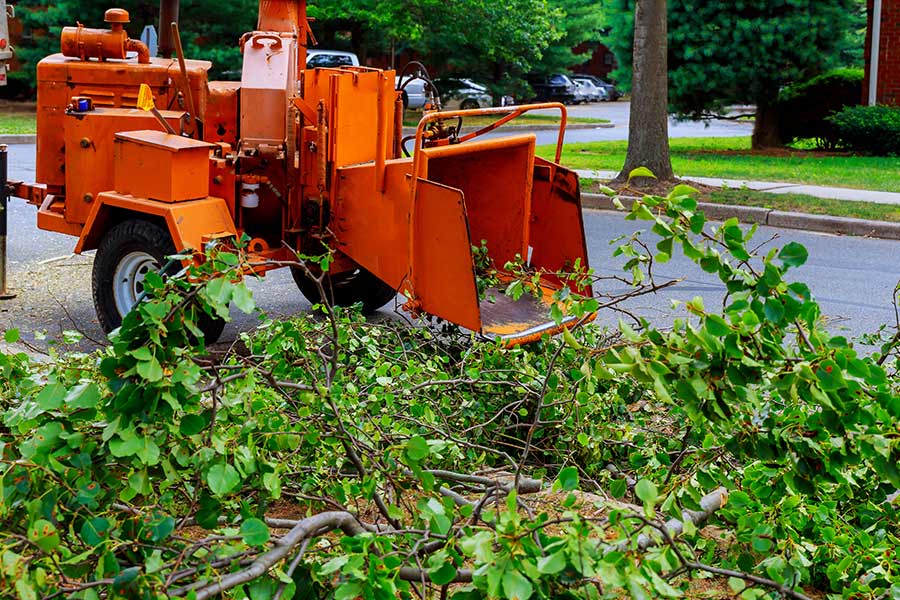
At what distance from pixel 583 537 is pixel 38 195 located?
6911 mm

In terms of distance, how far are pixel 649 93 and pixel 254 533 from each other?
561 inches

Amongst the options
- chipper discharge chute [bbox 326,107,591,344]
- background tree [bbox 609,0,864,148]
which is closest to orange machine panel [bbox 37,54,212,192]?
chipper discharge chute [bbox 326,107,591,344]

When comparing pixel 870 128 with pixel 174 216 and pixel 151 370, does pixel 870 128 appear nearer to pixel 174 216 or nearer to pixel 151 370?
pixel 174 216

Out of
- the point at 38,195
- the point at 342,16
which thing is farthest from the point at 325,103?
the point at 342,16

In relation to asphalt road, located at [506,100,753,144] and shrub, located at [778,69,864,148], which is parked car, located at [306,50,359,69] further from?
shrub, located at [778,69,864,148]

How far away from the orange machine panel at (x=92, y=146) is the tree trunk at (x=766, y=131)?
63.2 feet

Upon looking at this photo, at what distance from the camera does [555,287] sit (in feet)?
23.6

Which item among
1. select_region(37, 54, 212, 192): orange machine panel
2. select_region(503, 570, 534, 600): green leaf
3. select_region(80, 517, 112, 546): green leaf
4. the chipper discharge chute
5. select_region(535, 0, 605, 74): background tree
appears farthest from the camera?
select_region(535, 0, 605, 74): background tree

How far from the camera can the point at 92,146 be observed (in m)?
7.73

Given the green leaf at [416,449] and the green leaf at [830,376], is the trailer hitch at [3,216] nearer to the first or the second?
the green leaf at [416,449]

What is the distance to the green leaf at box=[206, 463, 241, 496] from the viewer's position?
277 centimetres

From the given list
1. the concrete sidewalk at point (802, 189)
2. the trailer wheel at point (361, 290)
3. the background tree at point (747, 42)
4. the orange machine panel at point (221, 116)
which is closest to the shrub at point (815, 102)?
the background tree at point (747, 42)

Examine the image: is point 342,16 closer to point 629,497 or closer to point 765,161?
point 765,161

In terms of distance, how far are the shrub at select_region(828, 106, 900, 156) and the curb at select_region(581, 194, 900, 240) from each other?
9191mm
